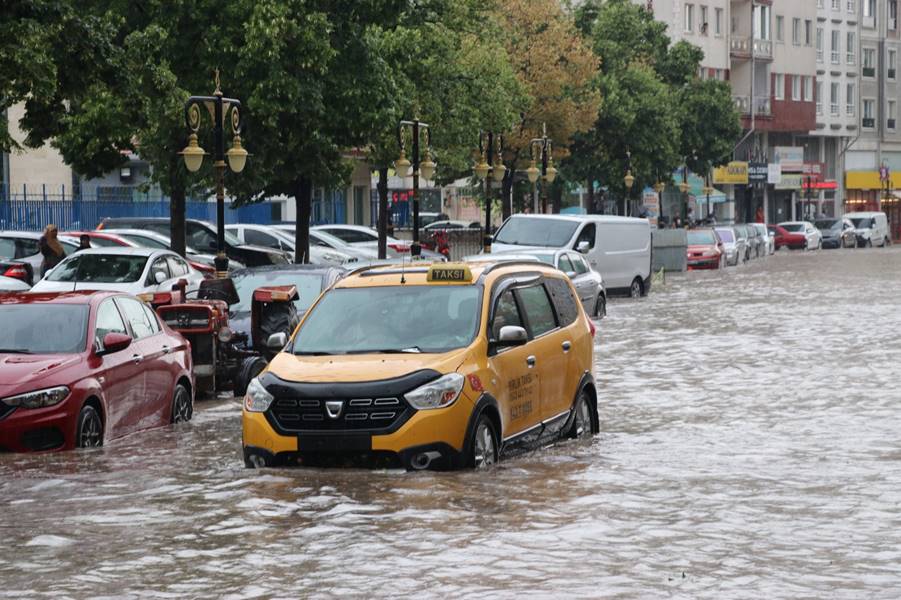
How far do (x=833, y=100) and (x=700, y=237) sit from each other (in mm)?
51545

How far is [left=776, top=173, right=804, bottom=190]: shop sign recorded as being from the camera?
357 feet

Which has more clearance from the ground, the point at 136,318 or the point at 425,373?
the point at 136,318

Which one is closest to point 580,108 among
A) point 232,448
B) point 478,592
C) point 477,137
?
point 477,137

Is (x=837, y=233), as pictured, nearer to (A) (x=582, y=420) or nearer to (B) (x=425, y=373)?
(A) (x=582, y=420)

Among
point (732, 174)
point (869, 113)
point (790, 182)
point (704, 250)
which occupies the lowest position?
point (704, 250)

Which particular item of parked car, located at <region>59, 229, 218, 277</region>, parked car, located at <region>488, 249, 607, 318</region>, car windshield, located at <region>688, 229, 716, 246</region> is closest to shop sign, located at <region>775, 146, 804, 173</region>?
car windshield, located at <region>688, 229, 716, 246</region>

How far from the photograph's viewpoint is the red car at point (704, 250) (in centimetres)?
6612

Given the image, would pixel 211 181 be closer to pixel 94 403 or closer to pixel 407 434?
pixel 94 403

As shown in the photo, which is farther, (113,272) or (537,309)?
(113,272)

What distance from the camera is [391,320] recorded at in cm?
1484

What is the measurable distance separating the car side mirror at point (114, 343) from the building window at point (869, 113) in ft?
349

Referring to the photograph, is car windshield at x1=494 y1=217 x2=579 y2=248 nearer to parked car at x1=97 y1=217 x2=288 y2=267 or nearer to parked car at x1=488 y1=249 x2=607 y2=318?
parked car at x1=488 y1=249 x2=607 y2=318

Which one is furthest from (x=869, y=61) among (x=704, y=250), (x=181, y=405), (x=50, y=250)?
(x=181, y=405)

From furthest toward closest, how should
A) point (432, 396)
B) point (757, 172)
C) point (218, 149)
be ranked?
point (757, 172)
point (218, 149)
point (432, 396)
